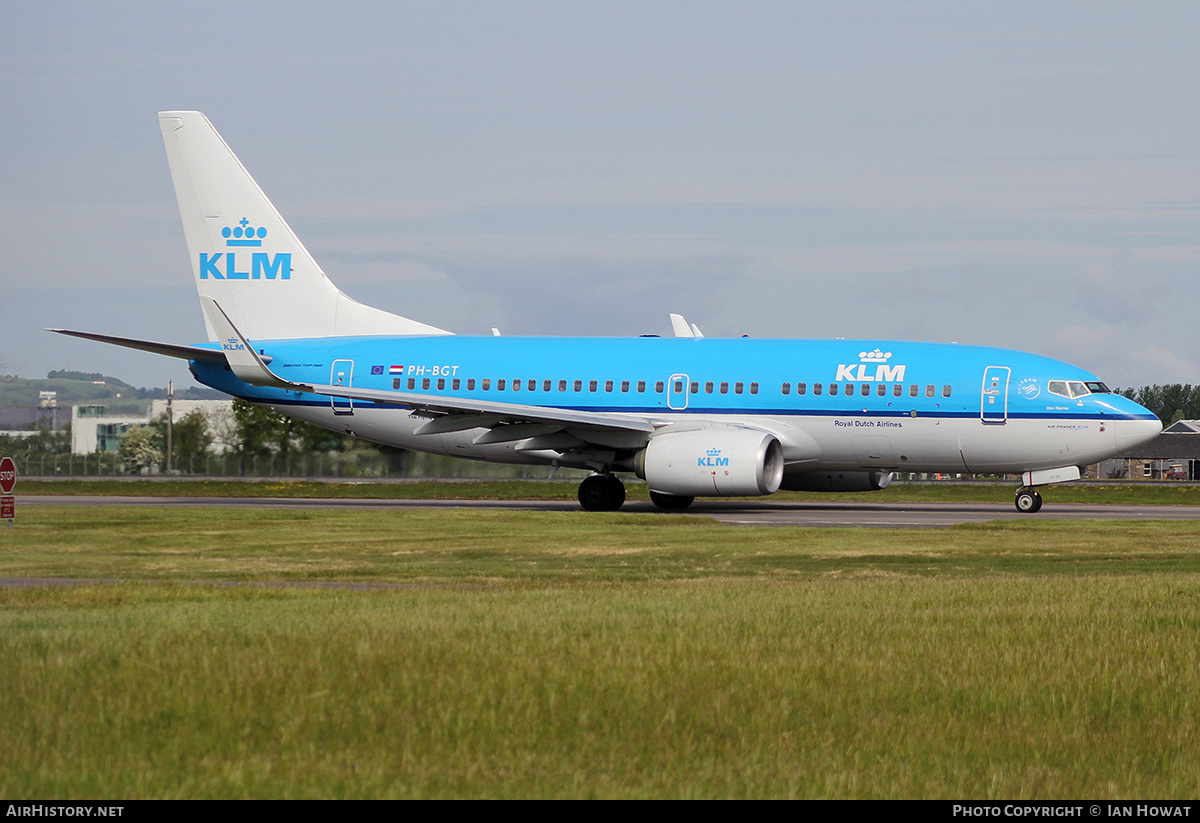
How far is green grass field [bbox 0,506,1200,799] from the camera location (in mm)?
7281

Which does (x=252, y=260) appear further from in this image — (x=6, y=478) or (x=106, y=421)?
(x=106, y=421)

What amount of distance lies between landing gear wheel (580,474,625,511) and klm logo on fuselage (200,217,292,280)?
10722 mm

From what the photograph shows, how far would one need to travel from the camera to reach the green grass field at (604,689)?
23.9 feet

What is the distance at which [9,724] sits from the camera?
784 centimetres

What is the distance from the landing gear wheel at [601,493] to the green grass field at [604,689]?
52.8 feet

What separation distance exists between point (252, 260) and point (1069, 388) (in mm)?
21534

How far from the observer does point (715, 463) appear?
1183 inches

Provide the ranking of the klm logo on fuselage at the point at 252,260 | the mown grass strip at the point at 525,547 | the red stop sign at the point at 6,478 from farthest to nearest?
the klm logo on fuselage at the point at 252,260, the red stop sign at the point at 6,478, the mown grass strip at the point at 525,547

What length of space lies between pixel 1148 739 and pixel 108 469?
66.5 meters

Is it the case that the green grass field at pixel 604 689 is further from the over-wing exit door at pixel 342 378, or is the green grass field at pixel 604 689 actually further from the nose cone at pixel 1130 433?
the over-wing exit door at pixel 342 378

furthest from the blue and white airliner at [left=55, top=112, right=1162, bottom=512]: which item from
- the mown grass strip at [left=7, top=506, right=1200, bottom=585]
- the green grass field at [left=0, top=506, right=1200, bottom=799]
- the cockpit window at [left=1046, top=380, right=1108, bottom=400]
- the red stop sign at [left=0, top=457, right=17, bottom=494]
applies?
the green grass field at [left=0, top=506, right=1200, bottom=799]

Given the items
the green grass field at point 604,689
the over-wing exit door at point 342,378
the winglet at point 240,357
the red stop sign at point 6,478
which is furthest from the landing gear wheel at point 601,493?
the green grass field at point 604,689

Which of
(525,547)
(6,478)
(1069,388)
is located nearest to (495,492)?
(1069,388)
